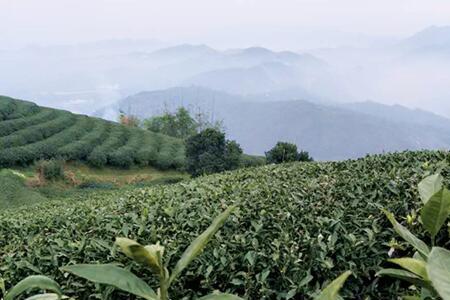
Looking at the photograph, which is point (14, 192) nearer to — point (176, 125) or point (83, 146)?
A: point (83, 146)

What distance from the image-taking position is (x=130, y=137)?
3575 centimetres

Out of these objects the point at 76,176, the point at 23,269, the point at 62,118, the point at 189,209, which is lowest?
the point at 76,176

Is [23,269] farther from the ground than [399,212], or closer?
closer

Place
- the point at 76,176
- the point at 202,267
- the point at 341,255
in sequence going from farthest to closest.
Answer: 1. the point at 76,176
2. the point at 341,255
3. the point at 202,267

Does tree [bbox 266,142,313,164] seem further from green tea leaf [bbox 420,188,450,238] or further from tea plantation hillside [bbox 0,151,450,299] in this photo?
green tea leaf [bbox 420,188,450,238]

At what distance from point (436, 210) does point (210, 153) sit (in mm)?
24005

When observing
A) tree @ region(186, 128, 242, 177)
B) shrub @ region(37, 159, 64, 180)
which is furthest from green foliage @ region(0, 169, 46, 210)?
tree @ region(186, 128, 242, 177)

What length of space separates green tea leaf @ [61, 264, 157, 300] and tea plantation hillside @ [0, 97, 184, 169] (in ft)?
91.9

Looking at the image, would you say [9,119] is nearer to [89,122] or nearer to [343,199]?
[89,122]

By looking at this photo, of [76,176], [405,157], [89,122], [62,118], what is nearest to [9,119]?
[62,118]

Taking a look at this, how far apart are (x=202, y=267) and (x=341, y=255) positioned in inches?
31.3

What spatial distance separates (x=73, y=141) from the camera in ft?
103

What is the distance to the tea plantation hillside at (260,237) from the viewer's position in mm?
2625

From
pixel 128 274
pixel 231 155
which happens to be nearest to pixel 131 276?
pixel 128 274
